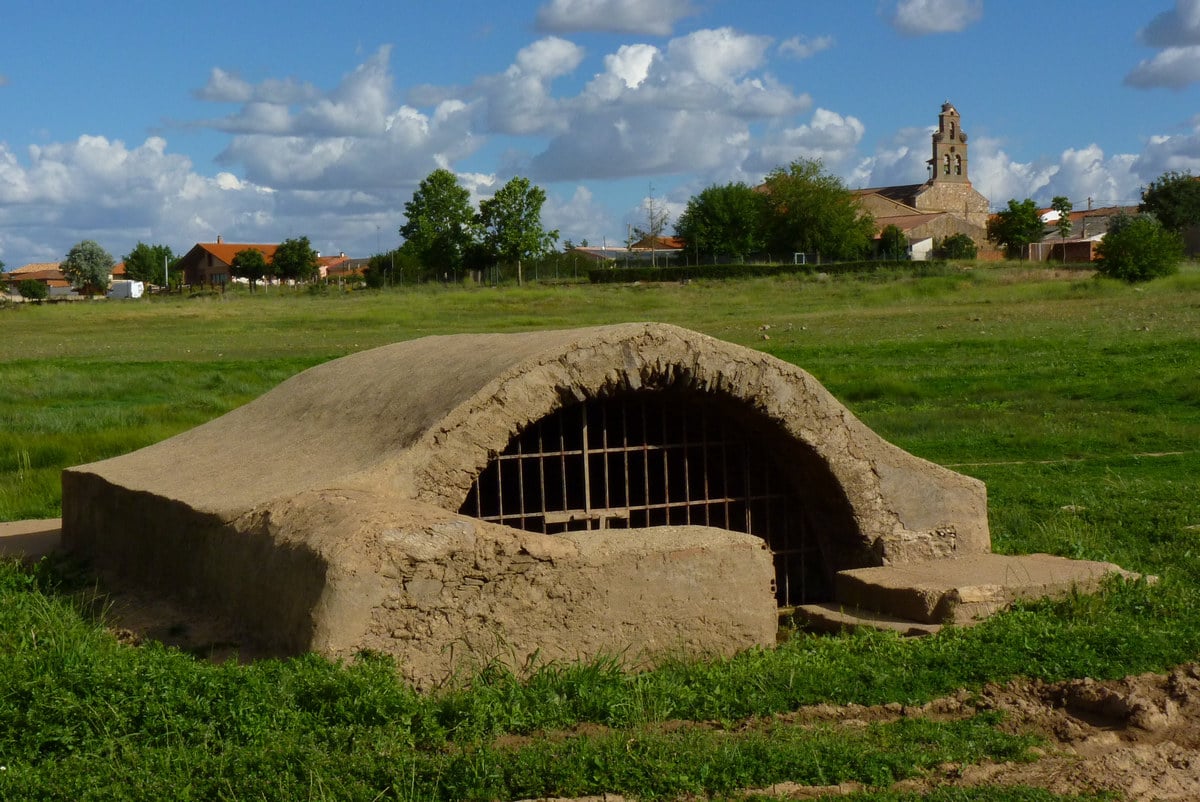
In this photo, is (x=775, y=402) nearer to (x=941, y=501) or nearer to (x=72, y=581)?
(x=941, y=501)

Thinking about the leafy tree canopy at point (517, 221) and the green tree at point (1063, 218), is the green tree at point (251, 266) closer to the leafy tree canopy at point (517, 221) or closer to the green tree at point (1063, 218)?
the leafy tree canopy at point (517, 221)

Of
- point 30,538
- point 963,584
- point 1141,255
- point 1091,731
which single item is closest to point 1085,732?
point 1091,731

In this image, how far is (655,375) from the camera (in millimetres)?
8266

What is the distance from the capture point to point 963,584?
819cm

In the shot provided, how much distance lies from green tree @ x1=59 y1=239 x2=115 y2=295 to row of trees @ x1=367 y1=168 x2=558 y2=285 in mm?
28120

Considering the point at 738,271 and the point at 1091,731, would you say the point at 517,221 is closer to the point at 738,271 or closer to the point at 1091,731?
the point at 738,271

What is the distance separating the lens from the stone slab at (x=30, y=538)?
9.97 m

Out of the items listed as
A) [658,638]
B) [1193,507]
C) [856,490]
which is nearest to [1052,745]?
[658,638]

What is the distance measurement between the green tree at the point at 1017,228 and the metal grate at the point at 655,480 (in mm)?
73150

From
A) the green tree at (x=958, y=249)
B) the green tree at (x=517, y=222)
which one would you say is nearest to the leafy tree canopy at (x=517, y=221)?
the green tree at (x=517, y=222)

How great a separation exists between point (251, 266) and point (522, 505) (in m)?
Answer: 80.0

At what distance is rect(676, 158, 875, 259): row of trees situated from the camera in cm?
7462

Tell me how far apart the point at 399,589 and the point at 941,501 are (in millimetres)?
4134

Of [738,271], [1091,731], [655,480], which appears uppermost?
[738,271]
